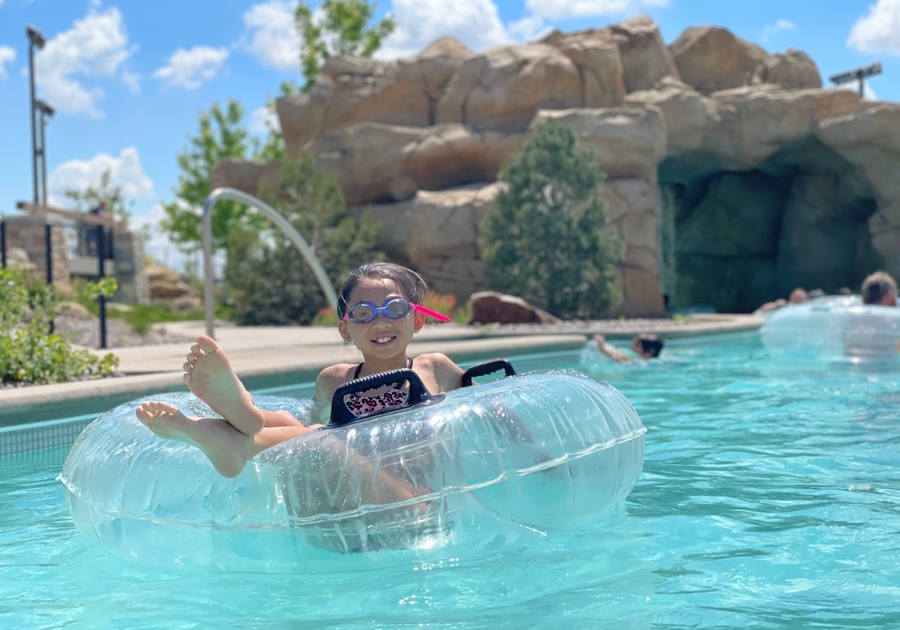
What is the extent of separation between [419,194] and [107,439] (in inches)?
638

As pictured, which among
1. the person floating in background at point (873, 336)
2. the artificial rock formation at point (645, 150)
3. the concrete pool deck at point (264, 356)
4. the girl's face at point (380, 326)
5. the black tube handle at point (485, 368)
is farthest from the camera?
the artificial rock formation at point (645, 150)

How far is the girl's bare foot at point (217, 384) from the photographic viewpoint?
2.57 meters

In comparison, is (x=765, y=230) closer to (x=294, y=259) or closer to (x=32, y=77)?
(x=294, y=259)

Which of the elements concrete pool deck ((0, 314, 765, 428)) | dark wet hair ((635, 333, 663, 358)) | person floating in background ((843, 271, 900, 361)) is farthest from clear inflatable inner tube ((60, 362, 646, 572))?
dark wet hair ((635, 333, 663, 358))

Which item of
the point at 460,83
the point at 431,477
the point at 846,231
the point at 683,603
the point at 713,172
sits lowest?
the point at 683,603

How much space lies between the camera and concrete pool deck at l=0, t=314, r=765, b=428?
522 centimetres

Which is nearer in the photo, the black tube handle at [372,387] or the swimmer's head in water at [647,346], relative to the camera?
the black tube handle at [372,387]

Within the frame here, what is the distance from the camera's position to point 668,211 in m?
22.2

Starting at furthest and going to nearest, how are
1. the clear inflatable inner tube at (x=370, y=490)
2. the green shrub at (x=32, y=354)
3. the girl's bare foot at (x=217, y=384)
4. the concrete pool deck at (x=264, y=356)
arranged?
the green shrub at (x=32, y=354)
the concrete pool deck at (x=264, y=356)
the clear inflatable inner tube at (x=370, y=490)
the girl's bare foot at (x=217, y=384)

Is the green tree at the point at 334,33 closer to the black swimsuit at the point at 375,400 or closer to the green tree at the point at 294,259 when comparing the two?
the green tree at the point at 294,259

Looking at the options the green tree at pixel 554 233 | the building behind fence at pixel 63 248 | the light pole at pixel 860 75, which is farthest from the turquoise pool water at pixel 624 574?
the light pole at pixel 860 75

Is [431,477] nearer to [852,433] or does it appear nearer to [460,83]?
[852,433]

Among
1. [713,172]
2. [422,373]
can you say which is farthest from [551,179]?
[422,373]

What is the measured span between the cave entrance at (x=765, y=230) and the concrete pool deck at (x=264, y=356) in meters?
8.44
